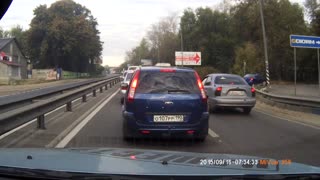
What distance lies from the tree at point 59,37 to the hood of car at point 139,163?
269ft

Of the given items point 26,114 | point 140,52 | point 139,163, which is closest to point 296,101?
point 26,114

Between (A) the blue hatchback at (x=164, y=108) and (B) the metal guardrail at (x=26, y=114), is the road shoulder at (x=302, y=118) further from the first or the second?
(B) the metal guardrail at (x=26, y=114)

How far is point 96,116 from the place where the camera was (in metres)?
15.5

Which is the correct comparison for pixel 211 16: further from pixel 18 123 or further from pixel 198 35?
pixel 18 123

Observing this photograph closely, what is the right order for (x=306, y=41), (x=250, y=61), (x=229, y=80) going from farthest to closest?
1. (x=250, y=61)
2. (x=306, y=41)
3. (x=229, y=80)

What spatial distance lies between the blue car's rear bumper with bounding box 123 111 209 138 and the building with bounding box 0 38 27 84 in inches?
2330

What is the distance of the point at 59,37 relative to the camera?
85.1 metres

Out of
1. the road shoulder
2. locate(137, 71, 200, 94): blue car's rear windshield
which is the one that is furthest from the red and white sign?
locate(137, 71, 200, 94): blue car's rear windshield

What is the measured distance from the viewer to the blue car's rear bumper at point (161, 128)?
9867mm

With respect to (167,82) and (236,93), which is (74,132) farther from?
(236,93)

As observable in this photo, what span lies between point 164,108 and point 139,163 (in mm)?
5873

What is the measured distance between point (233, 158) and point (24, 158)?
182 cm

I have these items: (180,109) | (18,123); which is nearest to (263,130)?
(180,109)
